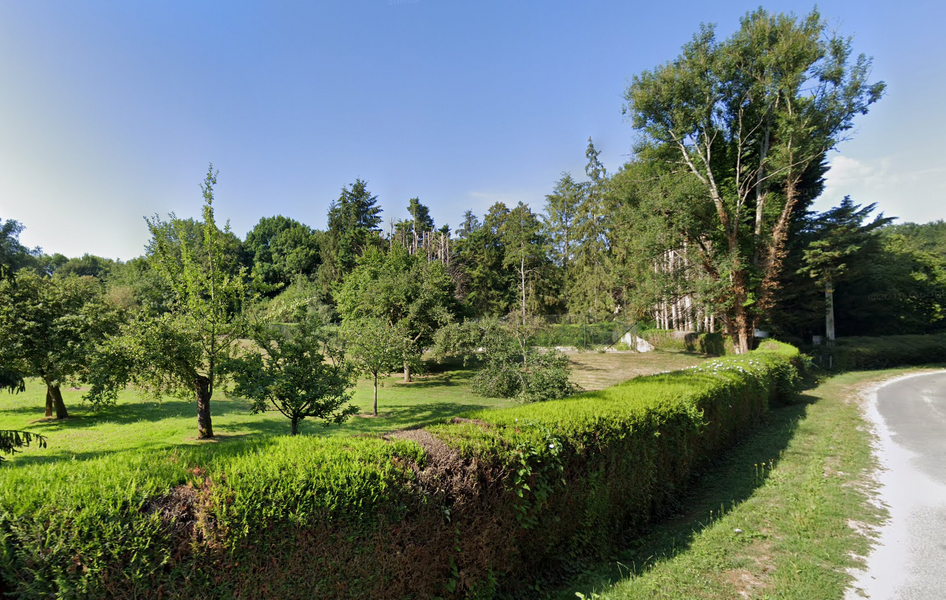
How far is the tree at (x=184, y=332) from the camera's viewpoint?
28.3 ft

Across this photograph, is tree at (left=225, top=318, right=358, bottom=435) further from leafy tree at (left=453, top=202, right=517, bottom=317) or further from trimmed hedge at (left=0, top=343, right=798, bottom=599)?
leafy tree at (left=453, top=202, right=517, bottom=317)

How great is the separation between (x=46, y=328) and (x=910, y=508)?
18.3 metres

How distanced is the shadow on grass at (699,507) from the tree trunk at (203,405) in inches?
385

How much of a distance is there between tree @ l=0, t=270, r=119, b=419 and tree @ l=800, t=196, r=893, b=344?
30.9 metres

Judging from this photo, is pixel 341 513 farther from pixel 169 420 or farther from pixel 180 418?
pixel 180 418

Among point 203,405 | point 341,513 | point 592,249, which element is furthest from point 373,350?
point 592,249

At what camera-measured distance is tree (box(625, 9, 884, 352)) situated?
19688mm

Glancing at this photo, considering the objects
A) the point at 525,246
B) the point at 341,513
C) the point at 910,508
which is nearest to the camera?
the point at 341,513

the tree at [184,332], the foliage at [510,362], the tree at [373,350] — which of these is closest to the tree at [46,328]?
the tree at [184,332]

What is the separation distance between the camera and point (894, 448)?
7.93 m

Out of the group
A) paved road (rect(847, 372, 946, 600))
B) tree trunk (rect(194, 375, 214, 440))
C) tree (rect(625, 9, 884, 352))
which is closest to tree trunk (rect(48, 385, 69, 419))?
tree trunk (rect(194, 375, 214, 440))

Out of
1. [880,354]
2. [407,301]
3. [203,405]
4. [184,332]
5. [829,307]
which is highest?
[407,301]

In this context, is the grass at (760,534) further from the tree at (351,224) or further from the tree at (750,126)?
the tree at (351,224)

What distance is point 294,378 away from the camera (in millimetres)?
8180
